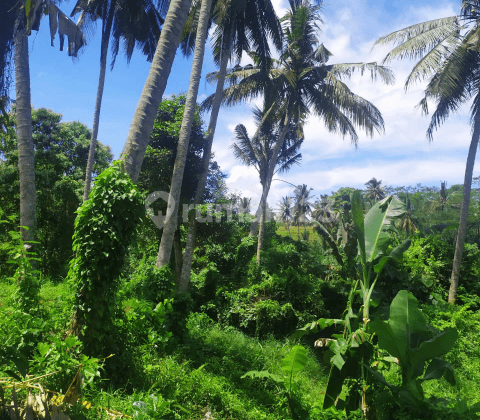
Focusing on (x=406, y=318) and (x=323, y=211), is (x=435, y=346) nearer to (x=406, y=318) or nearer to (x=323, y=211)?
(x=406, y=318)

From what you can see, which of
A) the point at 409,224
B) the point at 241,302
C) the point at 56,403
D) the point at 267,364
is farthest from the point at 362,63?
the point at 409,224

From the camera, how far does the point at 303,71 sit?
13.4m

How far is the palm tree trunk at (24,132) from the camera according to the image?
8742 millimetres

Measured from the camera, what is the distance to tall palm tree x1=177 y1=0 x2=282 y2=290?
10.5 m

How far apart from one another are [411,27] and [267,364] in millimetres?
12051

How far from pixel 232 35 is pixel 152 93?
22.7 ft

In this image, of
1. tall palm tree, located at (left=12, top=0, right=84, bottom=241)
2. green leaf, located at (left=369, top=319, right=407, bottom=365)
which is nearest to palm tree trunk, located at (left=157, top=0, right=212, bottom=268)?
tall palm tree, located at (left=12, top=0, right=84, bottom=241)

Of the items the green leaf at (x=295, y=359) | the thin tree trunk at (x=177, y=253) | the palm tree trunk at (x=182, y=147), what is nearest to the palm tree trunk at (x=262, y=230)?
the thin tree trunk at (x=177, y=253)

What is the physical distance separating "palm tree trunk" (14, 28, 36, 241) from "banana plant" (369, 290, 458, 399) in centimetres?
849

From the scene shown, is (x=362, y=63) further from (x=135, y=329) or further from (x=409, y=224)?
(x=409, y=224)

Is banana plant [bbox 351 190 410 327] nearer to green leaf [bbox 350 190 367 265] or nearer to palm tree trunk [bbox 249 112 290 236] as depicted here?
green leaf [bbox 350 190 367 265]

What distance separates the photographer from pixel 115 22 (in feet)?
39.2

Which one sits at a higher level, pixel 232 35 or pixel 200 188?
pixel 232 35

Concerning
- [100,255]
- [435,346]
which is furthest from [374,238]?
[100,255]
